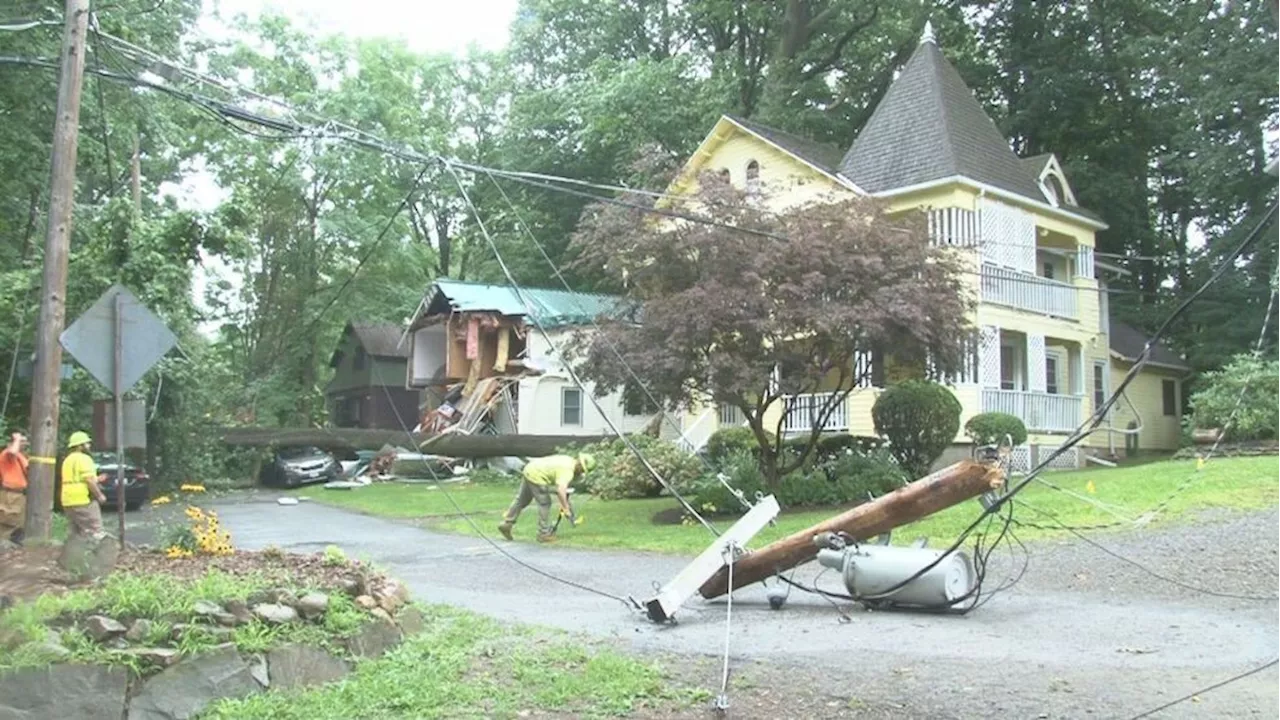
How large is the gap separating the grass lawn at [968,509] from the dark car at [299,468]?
11.5 metres

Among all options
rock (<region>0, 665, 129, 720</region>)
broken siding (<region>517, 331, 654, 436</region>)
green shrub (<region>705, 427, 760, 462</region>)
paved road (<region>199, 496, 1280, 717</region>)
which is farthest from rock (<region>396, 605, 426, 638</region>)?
broken siding (<region>517, 331, 654, 436</region>)

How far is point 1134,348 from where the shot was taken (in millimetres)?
34594

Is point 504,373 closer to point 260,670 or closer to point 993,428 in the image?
point 993,428

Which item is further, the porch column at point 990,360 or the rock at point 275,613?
the porch column at point 990,360

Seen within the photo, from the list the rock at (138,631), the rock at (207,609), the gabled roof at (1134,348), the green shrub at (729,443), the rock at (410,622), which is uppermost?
the gabled roof at (1134,348)

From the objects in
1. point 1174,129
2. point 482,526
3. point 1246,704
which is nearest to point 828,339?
point 482,526

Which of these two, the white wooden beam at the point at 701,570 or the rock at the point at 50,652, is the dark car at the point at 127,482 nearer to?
the white wooden beam at the point at 701,570

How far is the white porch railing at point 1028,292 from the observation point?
2614cm

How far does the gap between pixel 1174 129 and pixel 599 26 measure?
2130 centimetres

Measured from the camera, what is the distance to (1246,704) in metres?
6.46

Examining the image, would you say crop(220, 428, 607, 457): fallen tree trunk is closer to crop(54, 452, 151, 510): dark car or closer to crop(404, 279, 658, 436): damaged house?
crop(404, 279, 658, 436): damaged house

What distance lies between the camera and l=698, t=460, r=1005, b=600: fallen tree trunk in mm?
8930

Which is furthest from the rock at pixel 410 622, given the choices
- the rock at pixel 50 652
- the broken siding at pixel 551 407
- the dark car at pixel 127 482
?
the broken siding at pixel 551 407

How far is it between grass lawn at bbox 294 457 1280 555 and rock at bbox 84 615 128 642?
916cm
